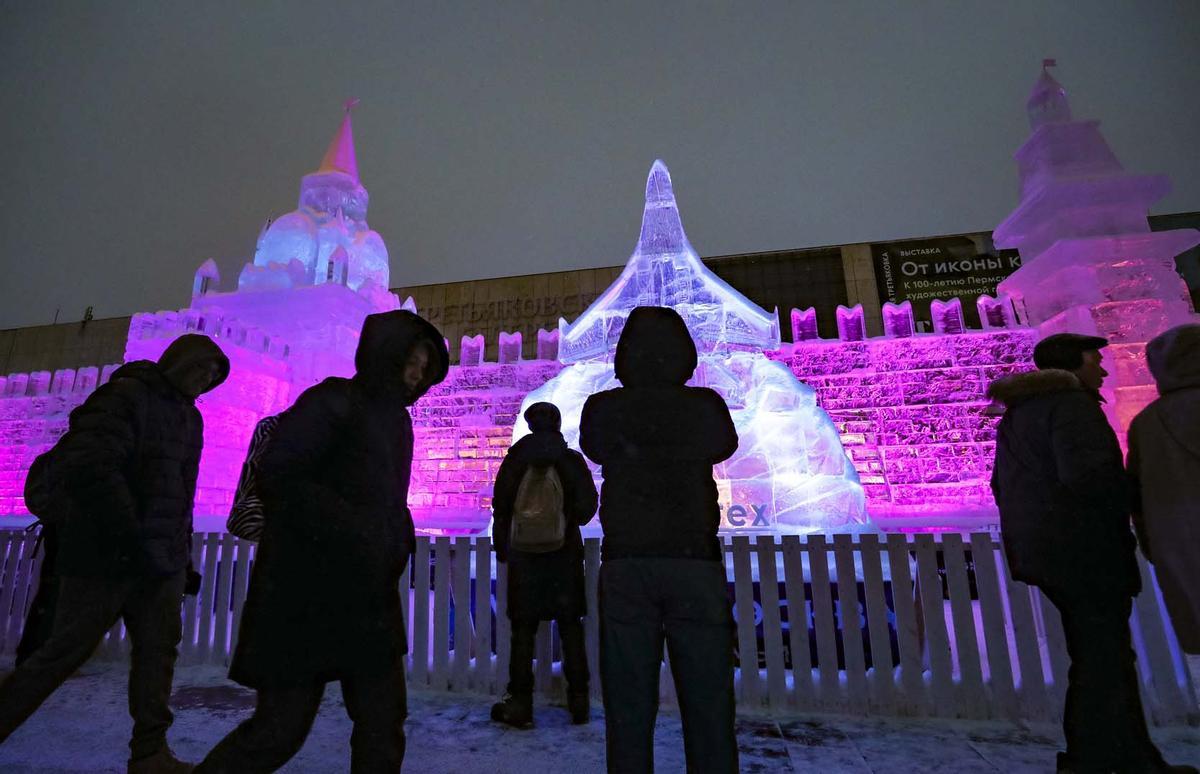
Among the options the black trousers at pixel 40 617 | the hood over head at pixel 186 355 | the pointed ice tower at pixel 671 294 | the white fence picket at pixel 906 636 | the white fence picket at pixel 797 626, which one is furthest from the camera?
the pointed ice tower at pixel 671 294

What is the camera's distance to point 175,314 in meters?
9.07

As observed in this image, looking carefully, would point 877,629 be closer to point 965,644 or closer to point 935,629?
point 935,629

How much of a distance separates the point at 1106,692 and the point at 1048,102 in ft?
29.0

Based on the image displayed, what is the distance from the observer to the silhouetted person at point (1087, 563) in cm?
235

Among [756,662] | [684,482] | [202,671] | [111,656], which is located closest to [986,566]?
[756,662]

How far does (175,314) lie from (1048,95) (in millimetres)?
13009

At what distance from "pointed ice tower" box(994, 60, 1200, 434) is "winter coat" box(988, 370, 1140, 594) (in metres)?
5.86

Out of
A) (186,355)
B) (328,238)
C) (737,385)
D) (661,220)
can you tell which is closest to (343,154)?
(328,238)

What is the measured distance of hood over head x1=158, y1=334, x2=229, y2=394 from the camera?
2723 mm

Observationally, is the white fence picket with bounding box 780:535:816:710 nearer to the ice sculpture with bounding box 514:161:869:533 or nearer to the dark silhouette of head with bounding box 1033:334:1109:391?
the dark silhouette of head with bounding box 1033:334:1109:391

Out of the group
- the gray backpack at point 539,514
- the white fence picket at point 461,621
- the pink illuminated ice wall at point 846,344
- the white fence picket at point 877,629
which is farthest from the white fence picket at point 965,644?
the pink illuminated ice wall at point 846,344

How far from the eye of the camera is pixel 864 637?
155 inches

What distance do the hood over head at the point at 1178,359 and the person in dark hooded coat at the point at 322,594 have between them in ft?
9.84

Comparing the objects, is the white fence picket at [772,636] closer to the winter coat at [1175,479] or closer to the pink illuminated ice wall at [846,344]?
the winter coat at [1175,479]
